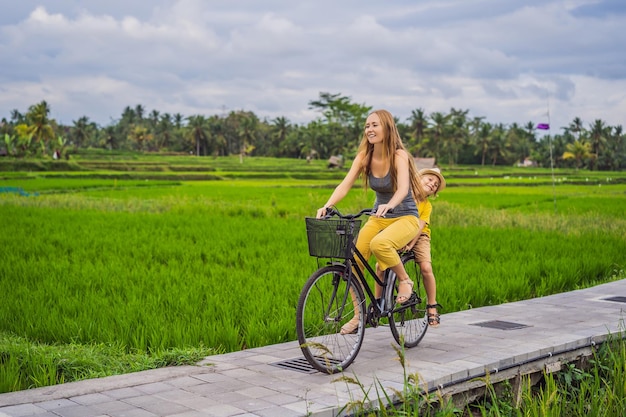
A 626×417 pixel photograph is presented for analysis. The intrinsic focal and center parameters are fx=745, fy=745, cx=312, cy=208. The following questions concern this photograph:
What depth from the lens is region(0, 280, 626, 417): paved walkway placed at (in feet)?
11.6

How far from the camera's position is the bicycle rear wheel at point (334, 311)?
4.13 m

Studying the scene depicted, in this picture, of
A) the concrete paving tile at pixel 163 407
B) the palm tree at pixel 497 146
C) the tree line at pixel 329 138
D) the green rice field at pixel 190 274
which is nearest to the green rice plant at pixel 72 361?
the green rice field at pixel 190 274

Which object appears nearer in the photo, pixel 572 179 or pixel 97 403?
pixel 97 403

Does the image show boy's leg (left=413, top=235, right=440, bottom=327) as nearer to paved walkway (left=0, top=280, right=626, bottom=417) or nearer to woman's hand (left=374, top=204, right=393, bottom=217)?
paved walkway (left=0, top=280, right=626, bottom=417)

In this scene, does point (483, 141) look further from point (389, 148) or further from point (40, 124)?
point (389, 148)

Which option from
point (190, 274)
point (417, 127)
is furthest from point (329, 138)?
point (190, 274)

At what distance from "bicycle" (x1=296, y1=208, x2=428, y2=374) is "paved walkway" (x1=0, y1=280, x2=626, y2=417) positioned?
13cm

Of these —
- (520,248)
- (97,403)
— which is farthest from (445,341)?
(520,248)

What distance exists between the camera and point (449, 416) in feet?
11.7

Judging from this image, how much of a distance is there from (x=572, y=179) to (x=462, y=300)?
145 feet

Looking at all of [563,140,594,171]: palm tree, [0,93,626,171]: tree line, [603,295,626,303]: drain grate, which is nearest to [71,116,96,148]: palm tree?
[0,93,626,171]: tree line

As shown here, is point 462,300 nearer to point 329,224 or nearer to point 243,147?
point 329,224

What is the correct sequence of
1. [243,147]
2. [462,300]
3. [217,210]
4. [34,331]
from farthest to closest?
1. [243,147]
2. [217,210]
3. [462,300]
4. [34,331]

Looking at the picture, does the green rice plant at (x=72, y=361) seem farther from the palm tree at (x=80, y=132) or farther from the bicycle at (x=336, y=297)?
the palm tree at (x=80, y=132)
